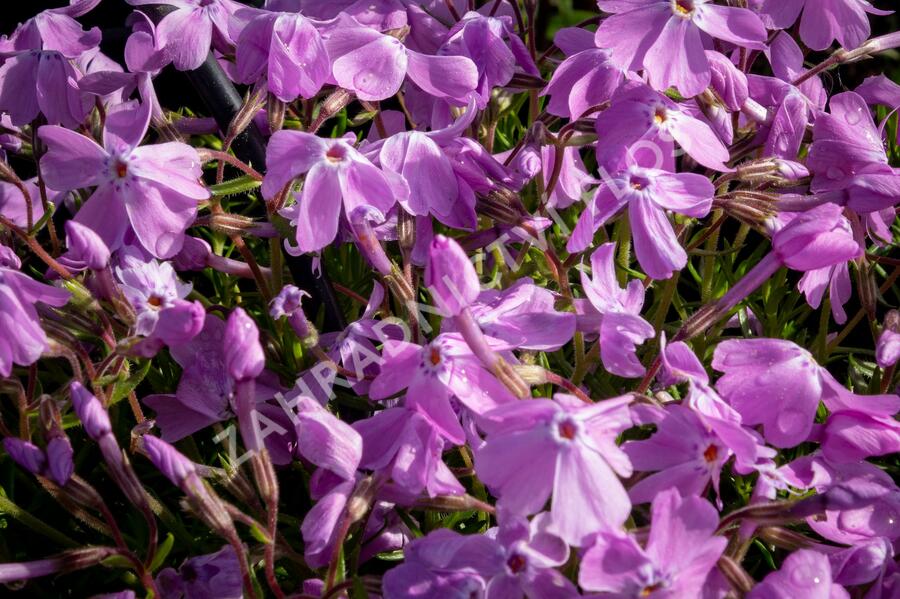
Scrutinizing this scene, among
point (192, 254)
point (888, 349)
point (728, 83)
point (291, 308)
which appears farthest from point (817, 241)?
point (192, 254)

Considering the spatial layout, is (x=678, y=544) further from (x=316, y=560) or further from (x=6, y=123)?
(x=6, y=123)

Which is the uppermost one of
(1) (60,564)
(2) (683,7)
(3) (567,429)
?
(2) (683,7)

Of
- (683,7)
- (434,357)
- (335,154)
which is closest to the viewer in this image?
(434,357)

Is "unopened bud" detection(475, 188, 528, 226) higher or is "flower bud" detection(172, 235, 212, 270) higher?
"unopened bud" detection(475, 188, 528, 226)

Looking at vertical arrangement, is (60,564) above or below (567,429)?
below

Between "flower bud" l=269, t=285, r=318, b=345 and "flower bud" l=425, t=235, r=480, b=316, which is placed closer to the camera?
"flower bud" l=425, t=235, r=480, b=316

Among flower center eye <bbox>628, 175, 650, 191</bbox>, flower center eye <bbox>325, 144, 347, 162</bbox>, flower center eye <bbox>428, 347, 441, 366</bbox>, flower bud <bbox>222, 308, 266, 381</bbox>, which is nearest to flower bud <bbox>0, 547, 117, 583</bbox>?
flower bud <bbox>222, 308, 266, 381</bbox>

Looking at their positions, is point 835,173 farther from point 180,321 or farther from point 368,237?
point 180,321

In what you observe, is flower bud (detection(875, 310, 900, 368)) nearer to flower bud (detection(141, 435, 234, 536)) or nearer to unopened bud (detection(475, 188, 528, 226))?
unopened bud (detection(475, 188, 528, 226))
